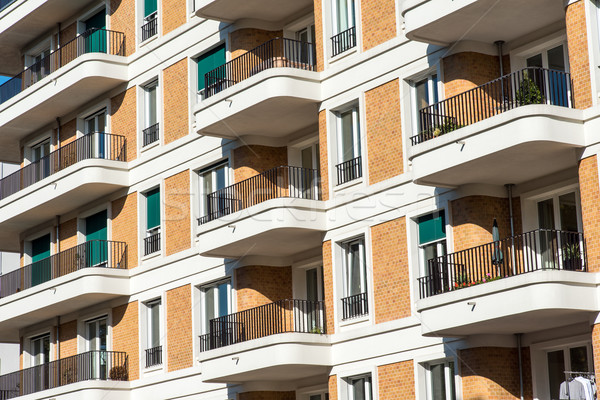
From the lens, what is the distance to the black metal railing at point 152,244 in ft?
107

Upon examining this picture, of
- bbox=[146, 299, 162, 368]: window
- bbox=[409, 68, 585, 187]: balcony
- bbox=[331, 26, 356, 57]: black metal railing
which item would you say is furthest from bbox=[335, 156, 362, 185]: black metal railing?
bbox=[146, 299, 162, 368]: window

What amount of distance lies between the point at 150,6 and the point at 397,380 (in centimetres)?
1545

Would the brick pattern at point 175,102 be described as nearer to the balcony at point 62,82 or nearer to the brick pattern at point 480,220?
the balcony at point 62,82

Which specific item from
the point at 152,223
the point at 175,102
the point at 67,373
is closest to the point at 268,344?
the point at 152,223

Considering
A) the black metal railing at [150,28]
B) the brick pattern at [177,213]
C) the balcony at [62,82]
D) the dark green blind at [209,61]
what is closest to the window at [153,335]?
the brick pattern at [177,213]

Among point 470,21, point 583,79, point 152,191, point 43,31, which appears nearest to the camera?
point 583,79

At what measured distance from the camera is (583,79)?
21.2 m

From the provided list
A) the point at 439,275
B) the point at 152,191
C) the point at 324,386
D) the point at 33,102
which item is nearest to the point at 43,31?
the point at 33,102

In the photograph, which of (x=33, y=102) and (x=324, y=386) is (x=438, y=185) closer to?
(x=324, y=386)

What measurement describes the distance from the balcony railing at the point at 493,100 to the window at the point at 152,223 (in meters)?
10.5

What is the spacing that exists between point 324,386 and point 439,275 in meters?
5.35

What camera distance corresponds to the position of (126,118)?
34656 millimetres

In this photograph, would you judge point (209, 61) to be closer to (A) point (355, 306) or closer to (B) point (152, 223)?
(B) point (152, 223)

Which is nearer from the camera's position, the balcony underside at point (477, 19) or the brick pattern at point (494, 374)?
the balcony underside at point (477, 19)
